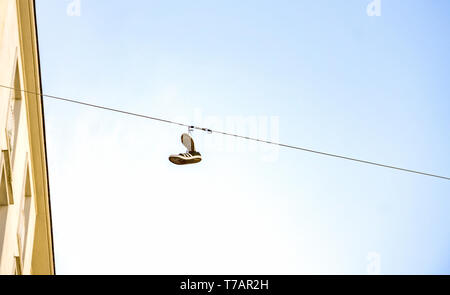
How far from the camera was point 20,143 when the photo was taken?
51.4 feet

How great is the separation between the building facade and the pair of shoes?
263 cm

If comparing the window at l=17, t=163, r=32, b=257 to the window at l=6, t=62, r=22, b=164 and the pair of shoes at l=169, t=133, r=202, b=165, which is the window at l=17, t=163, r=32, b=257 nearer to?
the window at l=6, t=62, r=22, b=164

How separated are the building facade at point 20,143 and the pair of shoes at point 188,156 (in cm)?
263

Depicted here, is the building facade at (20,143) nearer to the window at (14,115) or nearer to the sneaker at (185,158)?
the window at (14,115)

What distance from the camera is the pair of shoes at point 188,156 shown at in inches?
427

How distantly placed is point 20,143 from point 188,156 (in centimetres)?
623

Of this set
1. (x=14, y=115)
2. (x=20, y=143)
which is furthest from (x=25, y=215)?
(x=14, y=115)

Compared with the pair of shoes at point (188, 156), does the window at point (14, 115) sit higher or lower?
higher

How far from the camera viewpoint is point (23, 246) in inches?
687

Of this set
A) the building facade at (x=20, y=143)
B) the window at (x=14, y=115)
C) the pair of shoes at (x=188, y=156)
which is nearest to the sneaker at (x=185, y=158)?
the pair of shoes at (x=188, y=156)

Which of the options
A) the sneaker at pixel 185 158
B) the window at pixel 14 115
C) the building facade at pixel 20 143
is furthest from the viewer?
the window at pixel 14 115

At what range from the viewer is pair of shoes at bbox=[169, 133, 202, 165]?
10.8m

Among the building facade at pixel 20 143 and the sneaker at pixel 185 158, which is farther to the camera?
the building facade at pixel 20 143

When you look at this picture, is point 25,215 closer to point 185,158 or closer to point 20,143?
point 20,143
